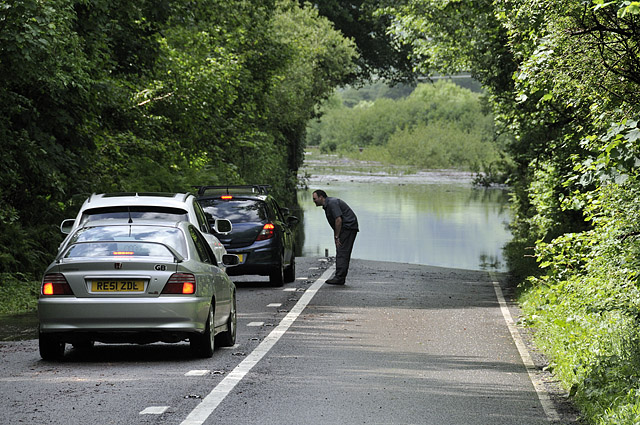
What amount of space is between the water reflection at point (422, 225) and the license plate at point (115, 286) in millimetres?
19414

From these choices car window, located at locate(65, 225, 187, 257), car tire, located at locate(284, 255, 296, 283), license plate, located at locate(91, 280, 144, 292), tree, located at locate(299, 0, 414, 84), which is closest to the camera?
license plate, located at locate(91, 280, 144, 292)

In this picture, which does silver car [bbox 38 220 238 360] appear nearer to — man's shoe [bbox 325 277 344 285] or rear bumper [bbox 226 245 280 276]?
rear bumper [bbox 226 245 280 276]

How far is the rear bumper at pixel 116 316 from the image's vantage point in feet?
34.0

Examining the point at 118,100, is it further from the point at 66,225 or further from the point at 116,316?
the point at 116,316

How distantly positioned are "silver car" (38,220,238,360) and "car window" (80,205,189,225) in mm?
1247

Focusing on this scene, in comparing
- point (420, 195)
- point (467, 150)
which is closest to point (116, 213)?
point (420, 195)

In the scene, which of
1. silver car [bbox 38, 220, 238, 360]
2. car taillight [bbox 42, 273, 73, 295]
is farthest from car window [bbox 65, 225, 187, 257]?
car taillight [bbox 42, 273, 73, 295]

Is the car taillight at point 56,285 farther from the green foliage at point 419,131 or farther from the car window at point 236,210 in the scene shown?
the green foliage at point 419,131

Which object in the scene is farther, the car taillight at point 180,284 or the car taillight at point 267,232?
the car taillight at point 267,232

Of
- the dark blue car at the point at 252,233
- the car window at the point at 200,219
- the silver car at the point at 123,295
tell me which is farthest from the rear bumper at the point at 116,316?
the dark blue car at the point at 252,233

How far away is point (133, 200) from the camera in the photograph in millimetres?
12570

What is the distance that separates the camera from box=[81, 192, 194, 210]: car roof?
40.8 ft

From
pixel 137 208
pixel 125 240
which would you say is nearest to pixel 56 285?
pixel 125 240

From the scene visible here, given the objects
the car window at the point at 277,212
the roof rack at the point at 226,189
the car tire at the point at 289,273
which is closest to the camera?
the car tire at the point at 289,273
